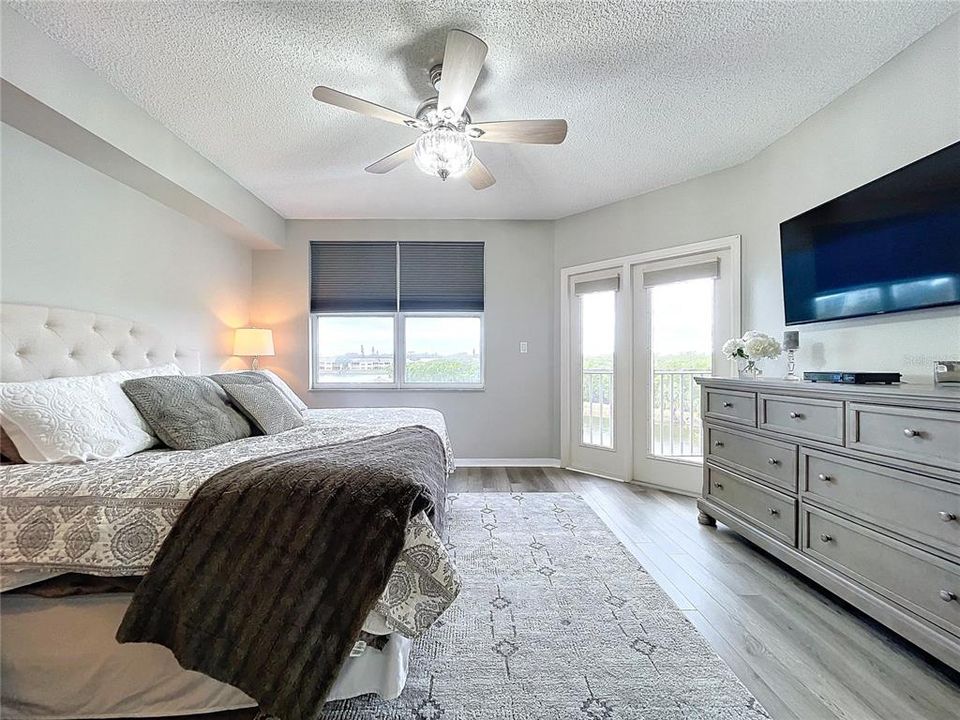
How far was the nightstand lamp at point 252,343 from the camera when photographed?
162 inches

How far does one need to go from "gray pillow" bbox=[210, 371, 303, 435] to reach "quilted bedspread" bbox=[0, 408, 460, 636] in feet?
2.95

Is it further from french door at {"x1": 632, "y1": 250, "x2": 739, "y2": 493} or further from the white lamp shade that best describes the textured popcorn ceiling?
the white lamp shade

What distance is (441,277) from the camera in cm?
471

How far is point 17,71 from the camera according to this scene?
72.9 inches

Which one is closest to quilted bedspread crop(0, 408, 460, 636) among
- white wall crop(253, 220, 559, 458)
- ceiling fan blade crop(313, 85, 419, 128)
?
ceiling fan blade crop(313, 85, 419, 128)

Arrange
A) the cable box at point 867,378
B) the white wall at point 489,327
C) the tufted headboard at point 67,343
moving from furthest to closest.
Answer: the white wall at point 489,327
the tufted headboard at point 67,343
the cable box at point 867,378

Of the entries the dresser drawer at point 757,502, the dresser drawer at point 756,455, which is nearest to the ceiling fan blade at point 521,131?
the dresser drawer at point 756,455

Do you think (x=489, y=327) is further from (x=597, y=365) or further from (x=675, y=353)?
(x=675, y=353)

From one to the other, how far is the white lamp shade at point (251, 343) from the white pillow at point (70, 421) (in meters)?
2.11

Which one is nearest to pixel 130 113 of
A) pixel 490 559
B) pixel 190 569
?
pixel 190 569

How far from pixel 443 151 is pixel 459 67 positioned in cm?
40

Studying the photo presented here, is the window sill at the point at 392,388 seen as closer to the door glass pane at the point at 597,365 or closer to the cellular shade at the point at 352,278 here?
the cellular shade at the point at 352,278

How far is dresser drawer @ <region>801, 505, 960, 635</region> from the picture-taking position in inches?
60.6

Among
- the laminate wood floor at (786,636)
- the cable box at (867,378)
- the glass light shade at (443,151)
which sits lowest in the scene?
the laminate wood floor at (786,636)
